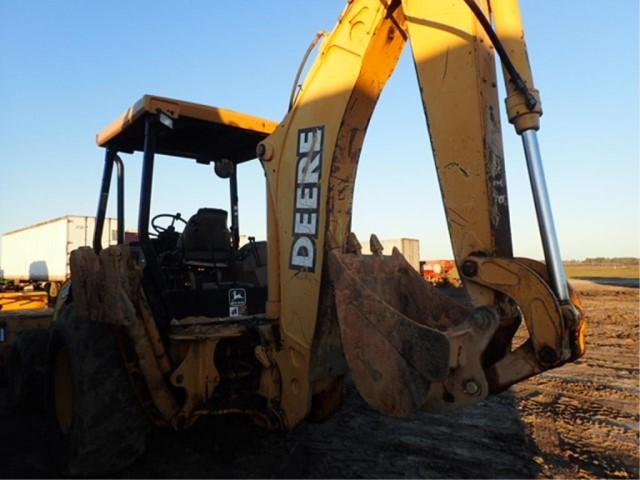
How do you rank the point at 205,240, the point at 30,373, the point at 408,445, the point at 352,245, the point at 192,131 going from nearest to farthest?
the point at 352,245, the point at 408,445, the point at 205,240, the point at 192,131, the point at 30,373

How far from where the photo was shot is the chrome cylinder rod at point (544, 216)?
88.2 inches

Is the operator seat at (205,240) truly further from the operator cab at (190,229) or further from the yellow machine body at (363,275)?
the yellow machine body at (363,275)

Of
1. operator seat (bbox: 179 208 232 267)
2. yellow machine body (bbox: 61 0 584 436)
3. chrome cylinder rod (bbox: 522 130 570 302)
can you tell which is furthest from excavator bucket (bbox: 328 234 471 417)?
operator seat (bbox: 179 208 232 267)

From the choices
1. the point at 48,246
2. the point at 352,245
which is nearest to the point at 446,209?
the point at 352,245

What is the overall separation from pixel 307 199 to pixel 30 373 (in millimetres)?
3853

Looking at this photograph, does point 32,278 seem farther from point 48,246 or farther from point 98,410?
point 98,410

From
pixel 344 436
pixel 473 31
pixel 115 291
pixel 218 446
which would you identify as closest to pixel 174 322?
pixel 115 291

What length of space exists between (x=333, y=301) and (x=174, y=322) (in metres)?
1.32

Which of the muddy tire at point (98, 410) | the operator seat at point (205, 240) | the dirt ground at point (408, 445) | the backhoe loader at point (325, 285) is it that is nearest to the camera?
the backhoe loader at point (325, 285)

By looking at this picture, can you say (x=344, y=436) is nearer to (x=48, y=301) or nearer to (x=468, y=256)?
(x=468, y=256)

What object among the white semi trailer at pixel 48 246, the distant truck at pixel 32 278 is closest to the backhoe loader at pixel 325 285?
the distant truck at pixel 32 278

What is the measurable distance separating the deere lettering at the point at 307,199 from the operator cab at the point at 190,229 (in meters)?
1.10

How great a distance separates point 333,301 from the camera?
3027mm

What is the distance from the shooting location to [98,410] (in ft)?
11.1
